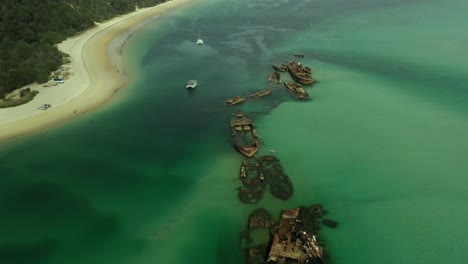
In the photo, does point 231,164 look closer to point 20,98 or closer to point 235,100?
point 235,100

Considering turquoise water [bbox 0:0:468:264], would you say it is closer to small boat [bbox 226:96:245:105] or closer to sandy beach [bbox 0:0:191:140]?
small boat [bbox 226:96:245:105]

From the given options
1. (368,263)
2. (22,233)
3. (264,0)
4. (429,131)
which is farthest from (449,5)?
(22,233)

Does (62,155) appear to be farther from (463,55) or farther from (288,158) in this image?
(463,55)

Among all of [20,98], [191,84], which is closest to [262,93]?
[191,84]

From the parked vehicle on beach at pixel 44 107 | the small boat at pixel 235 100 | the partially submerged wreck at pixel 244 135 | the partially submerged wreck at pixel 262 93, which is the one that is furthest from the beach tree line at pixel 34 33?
the partially submerged wreck at pixel 262 93

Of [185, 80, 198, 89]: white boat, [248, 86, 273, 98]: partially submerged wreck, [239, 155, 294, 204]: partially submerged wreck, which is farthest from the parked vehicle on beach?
[239, 155, 294, 204]: partially submerged wreck

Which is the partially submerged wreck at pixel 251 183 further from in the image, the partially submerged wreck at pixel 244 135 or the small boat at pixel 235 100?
the small boat at pixel 235 100

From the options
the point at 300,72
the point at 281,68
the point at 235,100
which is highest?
the point at 300,72
